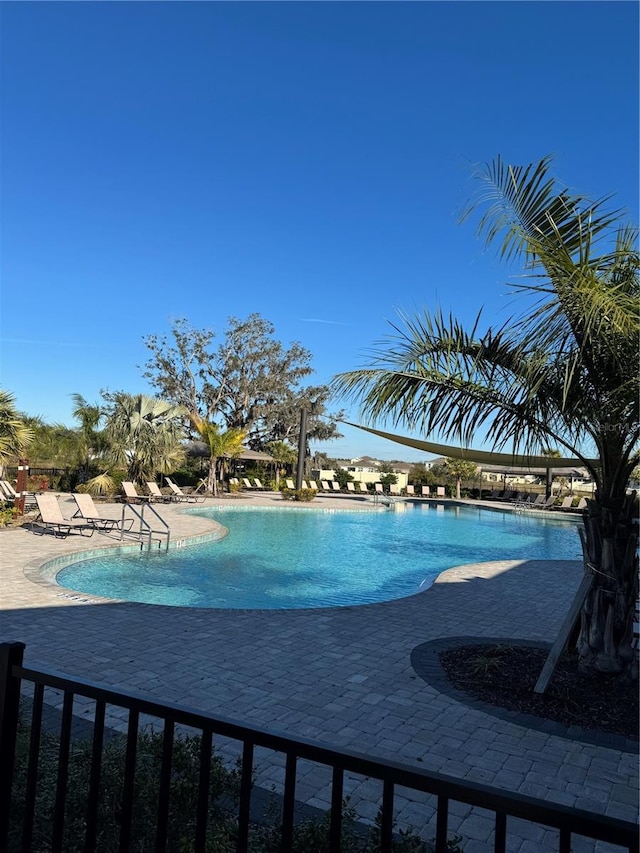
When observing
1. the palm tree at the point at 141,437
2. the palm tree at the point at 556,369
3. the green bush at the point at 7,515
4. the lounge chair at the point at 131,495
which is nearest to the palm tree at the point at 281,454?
the palm tree at the point at 141,437

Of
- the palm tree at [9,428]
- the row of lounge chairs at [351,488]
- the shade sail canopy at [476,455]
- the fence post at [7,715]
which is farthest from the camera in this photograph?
the row of lounge chairs at [351,488]

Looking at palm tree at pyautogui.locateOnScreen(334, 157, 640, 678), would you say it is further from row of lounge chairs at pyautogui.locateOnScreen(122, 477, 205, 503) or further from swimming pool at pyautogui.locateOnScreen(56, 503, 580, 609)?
row of lounge chairs at pyautogui.locateOnScreen(122, 477, 205, 503)

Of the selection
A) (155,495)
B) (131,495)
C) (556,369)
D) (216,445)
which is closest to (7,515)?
(131,495)

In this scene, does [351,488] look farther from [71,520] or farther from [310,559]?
[71,520]

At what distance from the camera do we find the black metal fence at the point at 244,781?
1149 millimetres

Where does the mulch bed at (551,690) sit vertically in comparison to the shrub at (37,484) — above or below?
below

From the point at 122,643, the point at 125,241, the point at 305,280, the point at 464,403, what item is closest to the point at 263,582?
the point at 122,643

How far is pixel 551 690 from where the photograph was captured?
4.77 m

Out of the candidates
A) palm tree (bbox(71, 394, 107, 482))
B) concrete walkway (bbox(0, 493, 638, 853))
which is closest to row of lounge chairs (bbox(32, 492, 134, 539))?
concrete walkway (bbox(0, 493, 638, 853))

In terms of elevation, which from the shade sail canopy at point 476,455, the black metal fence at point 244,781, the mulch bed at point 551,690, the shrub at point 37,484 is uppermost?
the shade sail canopy at point 476,455

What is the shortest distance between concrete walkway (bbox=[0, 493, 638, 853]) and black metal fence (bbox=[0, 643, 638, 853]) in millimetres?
1088

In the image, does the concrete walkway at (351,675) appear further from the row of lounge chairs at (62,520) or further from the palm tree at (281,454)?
the palm tree at (281,454)

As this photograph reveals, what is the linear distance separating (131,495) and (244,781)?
20.3m

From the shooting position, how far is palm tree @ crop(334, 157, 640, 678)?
169 inches
